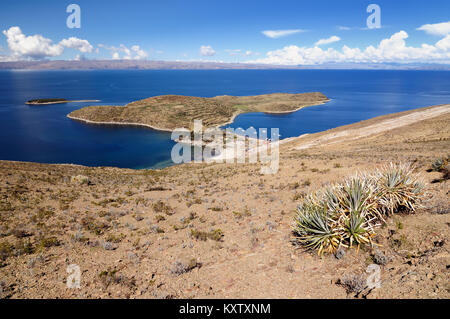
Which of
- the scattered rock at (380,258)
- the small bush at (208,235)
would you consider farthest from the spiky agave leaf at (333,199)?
the small bush at (208,235)

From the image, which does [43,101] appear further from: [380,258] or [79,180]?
[380,258]

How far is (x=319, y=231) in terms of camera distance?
7242mm

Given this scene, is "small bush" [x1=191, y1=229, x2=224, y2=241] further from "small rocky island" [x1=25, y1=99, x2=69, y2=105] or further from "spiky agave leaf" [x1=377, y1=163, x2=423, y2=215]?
"small rocky island" [x1=25, y1=99, x2=69, y2=105]

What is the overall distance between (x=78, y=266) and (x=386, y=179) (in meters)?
10.8

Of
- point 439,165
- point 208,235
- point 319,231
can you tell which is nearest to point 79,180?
point 208,235

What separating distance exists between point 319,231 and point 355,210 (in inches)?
46.9

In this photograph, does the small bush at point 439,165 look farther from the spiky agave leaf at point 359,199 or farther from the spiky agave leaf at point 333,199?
the spiky agave leaf at point 333,199

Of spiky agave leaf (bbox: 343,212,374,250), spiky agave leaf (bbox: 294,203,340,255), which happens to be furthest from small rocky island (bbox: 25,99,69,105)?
spiky agave leaf (bbox: 343,212,374,250)

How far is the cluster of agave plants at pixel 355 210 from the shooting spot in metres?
6.97

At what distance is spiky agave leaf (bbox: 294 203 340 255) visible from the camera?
7.05 metres

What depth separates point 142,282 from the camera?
280 inches
